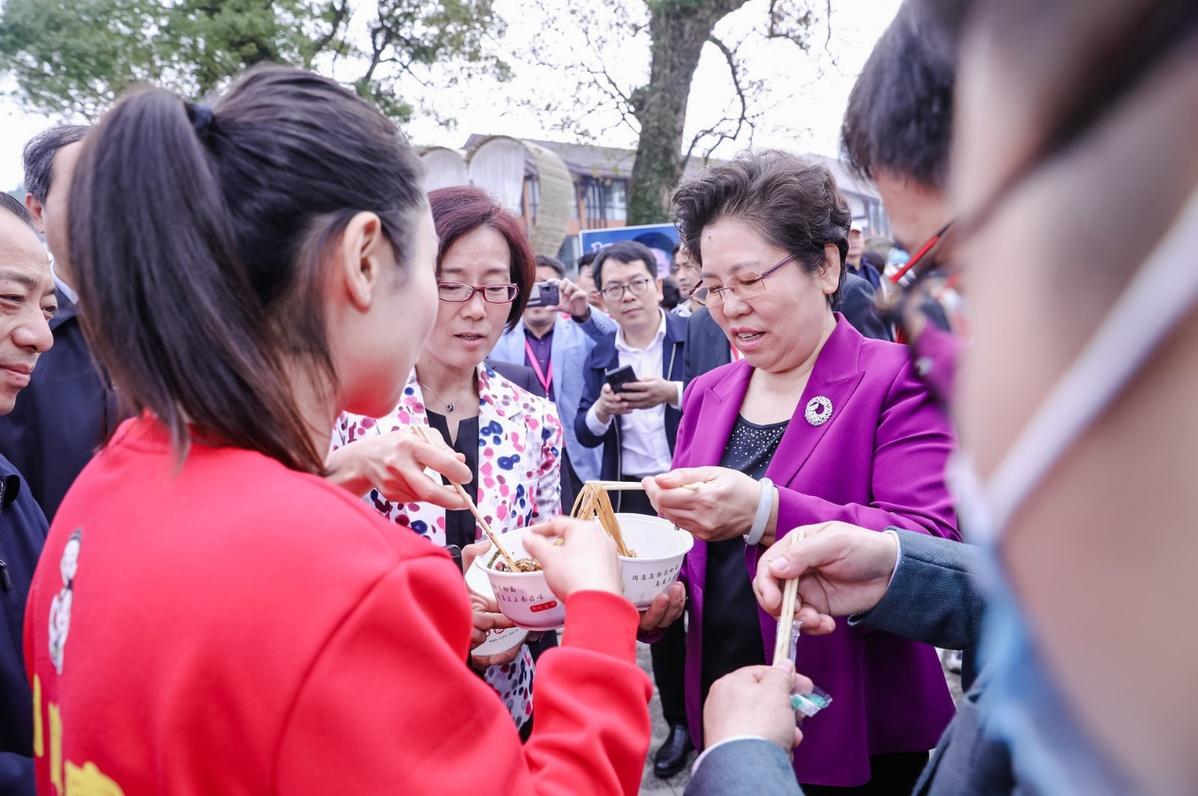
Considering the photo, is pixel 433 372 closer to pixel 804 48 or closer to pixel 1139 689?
pixel 1139 689

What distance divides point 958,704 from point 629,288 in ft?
12.9

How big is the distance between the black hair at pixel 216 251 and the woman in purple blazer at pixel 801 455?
0.94 meters

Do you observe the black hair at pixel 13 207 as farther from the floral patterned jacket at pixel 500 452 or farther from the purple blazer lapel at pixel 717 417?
the purple blazer lapel at pixel 717 417

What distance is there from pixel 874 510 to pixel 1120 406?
140 centimetres

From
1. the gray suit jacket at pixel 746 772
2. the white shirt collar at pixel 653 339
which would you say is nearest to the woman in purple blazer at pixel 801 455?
the gray suit jacket at pixel 746 772

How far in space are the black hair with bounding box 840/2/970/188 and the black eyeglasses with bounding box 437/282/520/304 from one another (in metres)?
1.83

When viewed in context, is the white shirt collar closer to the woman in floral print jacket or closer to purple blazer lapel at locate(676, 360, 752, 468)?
the woman in floral print jacket

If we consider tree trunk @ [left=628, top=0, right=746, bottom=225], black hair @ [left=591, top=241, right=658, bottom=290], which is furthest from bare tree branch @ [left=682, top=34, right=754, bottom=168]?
black hair @ [left=591, top=241, right=658, bottom=290]

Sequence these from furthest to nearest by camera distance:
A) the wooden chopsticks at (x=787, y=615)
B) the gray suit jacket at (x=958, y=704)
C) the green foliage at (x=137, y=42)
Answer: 1. the green foliage at (x=137, y=42)
2. the wooden chopsticks at (x=787, y=615)
3. the gray suit jacket at (x=958, y=704)

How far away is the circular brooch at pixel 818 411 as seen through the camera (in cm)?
187

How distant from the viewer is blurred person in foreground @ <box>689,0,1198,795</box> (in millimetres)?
307

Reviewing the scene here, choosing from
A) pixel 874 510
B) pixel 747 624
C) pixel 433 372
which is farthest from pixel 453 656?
pixel 433 372

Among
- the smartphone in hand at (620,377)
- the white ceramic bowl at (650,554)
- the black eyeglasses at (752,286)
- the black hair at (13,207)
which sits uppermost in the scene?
the black eyeglasses at (752,286)

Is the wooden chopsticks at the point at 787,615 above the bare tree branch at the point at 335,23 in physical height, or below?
below
